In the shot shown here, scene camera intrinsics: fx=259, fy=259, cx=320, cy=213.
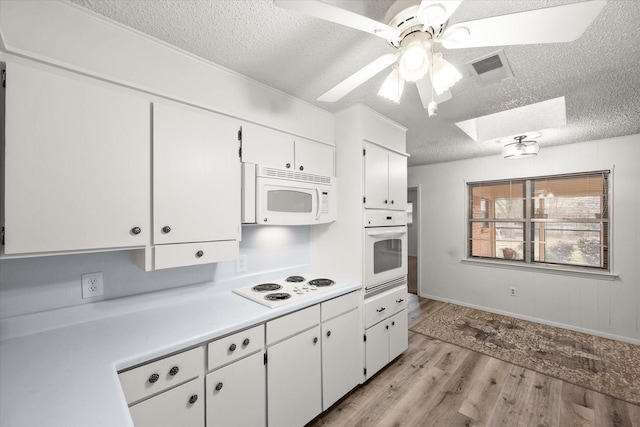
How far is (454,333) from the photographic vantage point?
331 centimetres

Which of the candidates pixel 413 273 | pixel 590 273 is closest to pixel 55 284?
pixel 590 273

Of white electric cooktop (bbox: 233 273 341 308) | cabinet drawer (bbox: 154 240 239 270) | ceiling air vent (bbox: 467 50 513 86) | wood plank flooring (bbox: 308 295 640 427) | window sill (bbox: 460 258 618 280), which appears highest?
ceiling air vent (bbox: 467 50 513 86)

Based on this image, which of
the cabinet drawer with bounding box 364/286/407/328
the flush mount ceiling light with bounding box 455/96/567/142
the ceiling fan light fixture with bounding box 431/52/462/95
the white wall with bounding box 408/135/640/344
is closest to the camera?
the ceiling fan light fixture with bounding box 431/52/462/95

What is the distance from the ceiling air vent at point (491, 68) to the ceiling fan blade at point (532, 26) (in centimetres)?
73

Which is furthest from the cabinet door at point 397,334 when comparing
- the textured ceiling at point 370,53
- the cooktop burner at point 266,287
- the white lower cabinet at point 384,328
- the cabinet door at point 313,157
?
the textured ceiling at point 370,53

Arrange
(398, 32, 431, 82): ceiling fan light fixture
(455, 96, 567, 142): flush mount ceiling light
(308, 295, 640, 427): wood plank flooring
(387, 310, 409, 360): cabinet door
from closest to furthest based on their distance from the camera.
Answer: (398, 32, 431, 82): ceiling fan light fixture < (308, 295, 640, 427): wood plank flooring < (387, 310, 409, 360): cabinet door < (455, 96, 567, 142): flush mount ceiling light

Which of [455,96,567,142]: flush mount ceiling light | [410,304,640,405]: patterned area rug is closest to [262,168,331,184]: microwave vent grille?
[455,96,567,142]: flush mount ceiling light

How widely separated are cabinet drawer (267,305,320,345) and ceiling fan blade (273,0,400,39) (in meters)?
1.49

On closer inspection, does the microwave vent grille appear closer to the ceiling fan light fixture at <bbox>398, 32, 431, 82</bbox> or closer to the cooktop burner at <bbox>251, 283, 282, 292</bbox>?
the cooktop burner at <bbox>251, 283, 282, 292</bbox>

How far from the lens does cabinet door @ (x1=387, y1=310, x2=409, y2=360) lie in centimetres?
253

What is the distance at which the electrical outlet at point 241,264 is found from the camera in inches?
79.1

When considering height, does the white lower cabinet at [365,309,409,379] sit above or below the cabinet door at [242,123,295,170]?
below

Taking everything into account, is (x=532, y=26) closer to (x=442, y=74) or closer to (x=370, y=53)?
(x=442, y=74)

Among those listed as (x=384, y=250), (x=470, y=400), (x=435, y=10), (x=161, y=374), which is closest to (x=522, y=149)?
(x=384, y=250)
